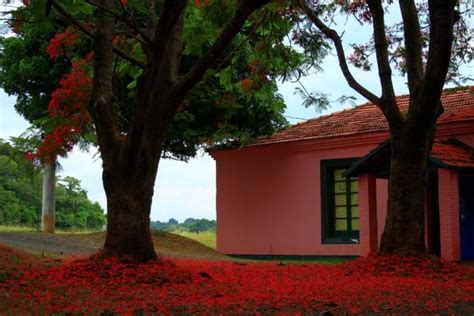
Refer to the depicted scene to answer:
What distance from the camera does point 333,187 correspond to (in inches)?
707

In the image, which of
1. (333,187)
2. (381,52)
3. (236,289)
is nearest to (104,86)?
(236,289)

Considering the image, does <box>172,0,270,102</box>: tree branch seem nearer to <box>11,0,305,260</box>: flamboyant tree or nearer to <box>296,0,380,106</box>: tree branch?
<box>11,0,305,260</box>: flamboyant tree

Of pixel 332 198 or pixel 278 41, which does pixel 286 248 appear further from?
pixel 278 41

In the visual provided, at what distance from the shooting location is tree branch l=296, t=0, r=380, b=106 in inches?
483

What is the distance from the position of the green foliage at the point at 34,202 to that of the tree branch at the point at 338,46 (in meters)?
23.5

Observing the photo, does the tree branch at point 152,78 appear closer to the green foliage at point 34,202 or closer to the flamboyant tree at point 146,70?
the flamboyant tree at point 146,70

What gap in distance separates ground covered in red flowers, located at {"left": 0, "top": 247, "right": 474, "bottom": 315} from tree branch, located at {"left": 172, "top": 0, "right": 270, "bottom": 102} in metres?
2.63

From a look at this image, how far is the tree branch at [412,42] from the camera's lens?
11.8 metres

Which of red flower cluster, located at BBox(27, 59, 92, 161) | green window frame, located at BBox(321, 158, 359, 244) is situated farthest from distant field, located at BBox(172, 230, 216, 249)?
red flower cluster, located at BBox(27, 59, 92, 161)

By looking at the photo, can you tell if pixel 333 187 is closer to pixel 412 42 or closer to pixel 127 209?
pixel 412 42

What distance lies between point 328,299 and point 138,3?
5.74 meters

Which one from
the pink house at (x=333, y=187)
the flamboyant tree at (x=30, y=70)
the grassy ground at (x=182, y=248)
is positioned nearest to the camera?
the pink house at (x=333, y=187)

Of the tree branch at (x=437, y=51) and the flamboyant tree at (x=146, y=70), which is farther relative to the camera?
the tree branch at (x=437, y=51)

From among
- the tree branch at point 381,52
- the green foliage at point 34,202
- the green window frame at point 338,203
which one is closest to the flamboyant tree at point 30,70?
the green window frame at point 338,203
